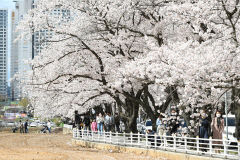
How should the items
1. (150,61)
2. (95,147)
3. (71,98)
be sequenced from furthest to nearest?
1. (71,98)
2. (95,147)
3. (150,61)

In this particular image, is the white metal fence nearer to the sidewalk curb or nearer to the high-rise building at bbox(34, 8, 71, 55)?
the sidewalk curb

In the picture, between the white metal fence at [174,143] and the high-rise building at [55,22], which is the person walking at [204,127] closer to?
the white metal fence at [174,143]

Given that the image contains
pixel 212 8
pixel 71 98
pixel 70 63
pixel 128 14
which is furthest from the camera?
pixel 71 98

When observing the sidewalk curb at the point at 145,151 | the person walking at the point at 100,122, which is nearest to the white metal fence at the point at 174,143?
the sidewalk curb at the point at 145,151

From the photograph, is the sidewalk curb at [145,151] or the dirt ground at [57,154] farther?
the dirt ground at [57,154]

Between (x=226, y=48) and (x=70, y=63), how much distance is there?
1174 centimetres

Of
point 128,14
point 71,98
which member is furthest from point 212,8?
point 71,98

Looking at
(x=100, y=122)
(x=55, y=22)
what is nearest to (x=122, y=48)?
(x=55, y=22)

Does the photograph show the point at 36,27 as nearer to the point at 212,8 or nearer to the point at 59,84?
the point at 59,84

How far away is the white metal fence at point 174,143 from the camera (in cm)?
1539

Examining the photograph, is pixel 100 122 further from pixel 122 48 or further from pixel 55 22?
pixel 55 22

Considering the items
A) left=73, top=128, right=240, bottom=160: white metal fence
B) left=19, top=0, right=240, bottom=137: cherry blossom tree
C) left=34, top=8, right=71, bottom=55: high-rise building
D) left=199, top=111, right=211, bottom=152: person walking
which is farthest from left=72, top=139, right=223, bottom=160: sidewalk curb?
left=34, top=8, right=71, bottom=55: high-rise building

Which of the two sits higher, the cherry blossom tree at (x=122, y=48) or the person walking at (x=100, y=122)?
the cherry blossom tree at (x=122, y=48)

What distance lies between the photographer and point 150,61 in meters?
19.4
